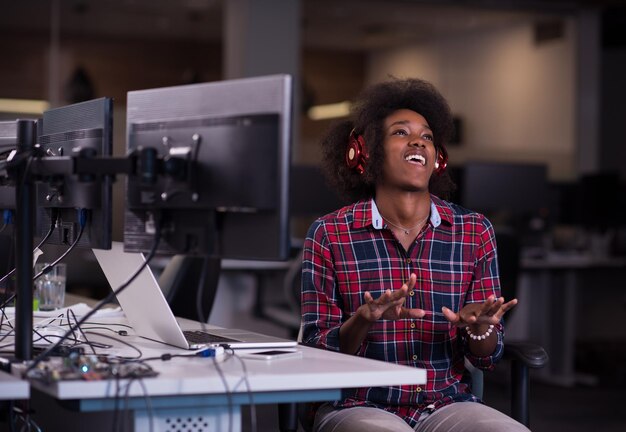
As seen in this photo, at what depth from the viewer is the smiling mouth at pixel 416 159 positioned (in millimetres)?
2504

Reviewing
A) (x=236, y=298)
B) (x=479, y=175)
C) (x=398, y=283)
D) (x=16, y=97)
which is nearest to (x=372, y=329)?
(x=398, y=283)

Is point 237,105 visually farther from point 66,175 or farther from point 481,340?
point 481,340

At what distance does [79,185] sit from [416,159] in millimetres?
855

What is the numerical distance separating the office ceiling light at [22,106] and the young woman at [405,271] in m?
5.51

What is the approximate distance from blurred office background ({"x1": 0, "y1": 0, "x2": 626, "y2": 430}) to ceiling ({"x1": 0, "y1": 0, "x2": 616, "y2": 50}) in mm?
11

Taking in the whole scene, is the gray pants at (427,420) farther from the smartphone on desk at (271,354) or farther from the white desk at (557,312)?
the white desk at (557,312)

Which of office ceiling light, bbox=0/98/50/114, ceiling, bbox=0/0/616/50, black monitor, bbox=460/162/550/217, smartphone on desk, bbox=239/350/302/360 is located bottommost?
smartphone on desk, bbox=239/350/302/360

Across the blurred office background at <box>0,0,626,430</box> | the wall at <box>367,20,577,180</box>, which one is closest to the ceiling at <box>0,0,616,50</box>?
the blurred office background at <box>0,0,626,430</box>

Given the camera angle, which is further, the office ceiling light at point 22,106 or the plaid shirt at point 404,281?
the office ceiling light at point 22,106

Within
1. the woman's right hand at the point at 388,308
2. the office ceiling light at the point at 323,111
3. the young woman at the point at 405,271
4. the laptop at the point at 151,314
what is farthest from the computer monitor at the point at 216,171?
the office ceiling light at the point at 323,111

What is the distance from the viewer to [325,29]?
332 inches

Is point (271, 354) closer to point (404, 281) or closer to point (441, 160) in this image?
point (404, 281)

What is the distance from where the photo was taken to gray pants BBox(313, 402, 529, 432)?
218cm

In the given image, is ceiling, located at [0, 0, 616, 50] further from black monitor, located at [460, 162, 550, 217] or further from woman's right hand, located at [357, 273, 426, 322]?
woman's right hand, located at [357, 273, 426, 322]
